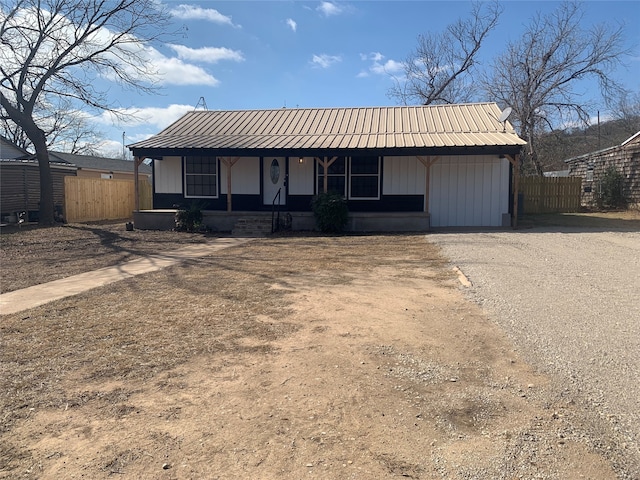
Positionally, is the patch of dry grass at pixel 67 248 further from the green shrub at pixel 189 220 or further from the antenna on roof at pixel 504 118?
the antenna on roof at pixel 504 118

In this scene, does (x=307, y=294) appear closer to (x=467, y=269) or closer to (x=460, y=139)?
(x=467, y=269)

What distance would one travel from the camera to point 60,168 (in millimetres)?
22016

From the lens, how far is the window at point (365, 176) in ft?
53.5

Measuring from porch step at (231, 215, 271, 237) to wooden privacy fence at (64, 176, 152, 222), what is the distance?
791 cm

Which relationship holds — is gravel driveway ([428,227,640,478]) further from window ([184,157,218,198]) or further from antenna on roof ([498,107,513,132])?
window ([184,157,218,198])

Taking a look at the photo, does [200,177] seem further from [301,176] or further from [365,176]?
[365,176]

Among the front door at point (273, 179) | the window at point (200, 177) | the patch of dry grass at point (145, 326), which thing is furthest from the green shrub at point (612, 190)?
the window at point (200, 177)

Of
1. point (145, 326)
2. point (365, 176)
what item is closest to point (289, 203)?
point (365, 176)

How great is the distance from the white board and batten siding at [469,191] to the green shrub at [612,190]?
30.1ft

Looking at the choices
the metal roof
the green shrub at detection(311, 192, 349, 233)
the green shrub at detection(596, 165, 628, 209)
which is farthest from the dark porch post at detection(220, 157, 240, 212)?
the green shrub at detection(596, 165, 628, 209)

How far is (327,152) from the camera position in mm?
15086

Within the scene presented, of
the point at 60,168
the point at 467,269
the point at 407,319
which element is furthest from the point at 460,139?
the point at 60,168

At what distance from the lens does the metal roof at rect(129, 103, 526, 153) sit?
15.3 meters

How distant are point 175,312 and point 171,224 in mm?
10874
